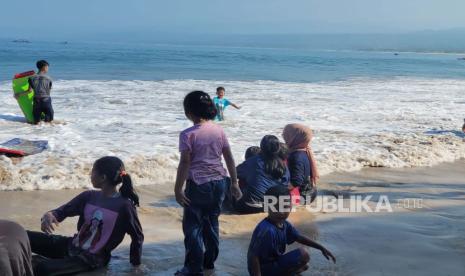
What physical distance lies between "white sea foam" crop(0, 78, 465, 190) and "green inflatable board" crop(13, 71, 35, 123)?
11.8 inches

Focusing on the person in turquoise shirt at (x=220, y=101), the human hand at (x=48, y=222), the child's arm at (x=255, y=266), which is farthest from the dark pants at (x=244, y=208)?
the person in turquoise shirt at (x=220, y=101)

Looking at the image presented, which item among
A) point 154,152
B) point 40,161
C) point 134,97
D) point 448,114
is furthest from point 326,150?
point 134,97

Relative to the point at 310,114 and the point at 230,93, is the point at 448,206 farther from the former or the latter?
the point at 230,93

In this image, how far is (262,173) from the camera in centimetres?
583

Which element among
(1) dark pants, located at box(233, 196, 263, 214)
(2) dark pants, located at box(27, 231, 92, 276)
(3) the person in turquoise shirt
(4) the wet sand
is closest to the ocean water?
(3) the person in turquoise shirt

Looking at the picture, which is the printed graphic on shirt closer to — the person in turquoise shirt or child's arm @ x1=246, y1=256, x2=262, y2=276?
child's arm @ x1=246, y1=256, x2=262, y2=276

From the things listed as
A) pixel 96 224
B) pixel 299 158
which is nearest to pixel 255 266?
pixel 96 224

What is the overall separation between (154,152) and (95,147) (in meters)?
1.21

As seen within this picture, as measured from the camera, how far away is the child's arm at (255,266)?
12.7 ft

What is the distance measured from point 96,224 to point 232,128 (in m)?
8.77

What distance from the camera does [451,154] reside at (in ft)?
33.7

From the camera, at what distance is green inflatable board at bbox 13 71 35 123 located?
506 inches

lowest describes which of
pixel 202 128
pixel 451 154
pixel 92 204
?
pixel 451 154

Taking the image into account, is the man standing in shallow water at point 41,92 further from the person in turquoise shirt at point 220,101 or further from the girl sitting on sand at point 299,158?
the girl sitting on sand at point 299,158
